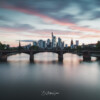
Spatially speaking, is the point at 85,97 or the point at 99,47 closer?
the point at 85,97

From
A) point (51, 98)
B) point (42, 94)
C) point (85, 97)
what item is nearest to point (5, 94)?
point (42, 94)

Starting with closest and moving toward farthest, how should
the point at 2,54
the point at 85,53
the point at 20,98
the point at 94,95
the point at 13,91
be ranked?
the point at 20,98
the point at 94,95
the point at 13,91
the point at 2,54
the point at 85,53

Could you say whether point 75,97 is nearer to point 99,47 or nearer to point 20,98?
point 20,98

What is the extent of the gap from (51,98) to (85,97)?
5.13 metres

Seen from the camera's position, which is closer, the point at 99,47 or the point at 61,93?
the point at 61,93

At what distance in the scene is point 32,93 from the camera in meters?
18.8

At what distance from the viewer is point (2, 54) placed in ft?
236

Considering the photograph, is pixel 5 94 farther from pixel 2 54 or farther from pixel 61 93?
pixel 2 54

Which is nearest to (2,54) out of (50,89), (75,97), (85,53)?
(85,53)

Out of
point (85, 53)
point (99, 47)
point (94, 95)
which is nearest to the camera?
point (94, 95)

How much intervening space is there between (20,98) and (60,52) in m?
59.7

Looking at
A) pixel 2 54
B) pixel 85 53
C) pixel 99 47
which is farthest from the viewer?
pixel 99 47

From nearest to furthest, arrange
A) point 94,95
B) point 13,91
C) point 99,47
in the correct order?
point 94,95 < point 13,91 < point 99,47

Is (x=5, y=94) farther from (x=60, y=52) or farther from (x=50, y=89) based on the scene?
(x=60, y=52)
